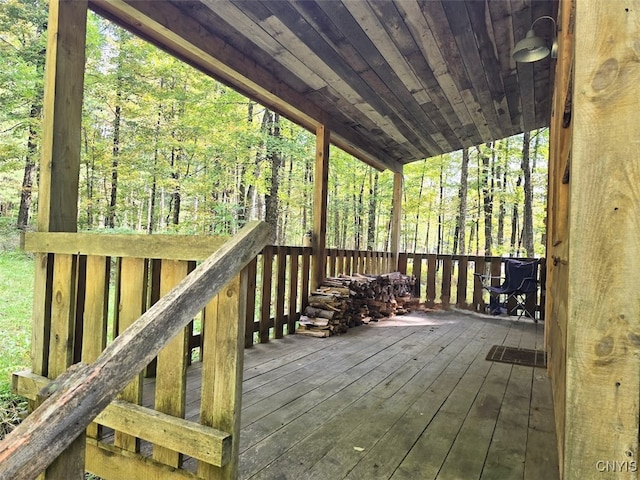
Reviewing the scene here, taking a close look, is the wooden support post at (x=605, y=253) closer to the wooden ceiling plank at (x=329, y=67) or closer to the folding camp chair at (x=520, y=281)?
the wooden ceiling plank at (x=329, y=67)

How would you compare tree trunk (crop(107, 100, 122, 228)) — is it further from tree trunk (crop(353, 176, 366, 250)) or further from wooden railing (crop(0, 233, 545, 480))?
wooden railing (crop(0, 233, 545, 480))

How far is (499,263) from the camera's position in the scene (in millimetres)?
5738

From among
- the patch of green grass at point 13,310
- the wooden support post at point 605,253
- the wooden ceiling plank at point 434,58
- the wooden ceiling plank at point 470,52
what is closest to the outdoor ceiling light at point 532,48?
the wooden ceiling plank at point 470,52

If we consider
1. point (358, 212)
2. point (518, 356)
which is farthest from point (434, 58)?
point (358, 212)

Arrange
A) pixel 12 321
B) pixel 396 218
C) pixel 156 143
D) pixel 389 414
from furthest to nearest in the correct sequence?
pixel 156 143, pixel 396 218, pixel 12 321, pixel 389 414

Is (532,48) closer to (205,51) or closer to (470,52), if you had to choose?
(470,52)

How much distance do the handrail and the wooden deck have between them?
815 mm

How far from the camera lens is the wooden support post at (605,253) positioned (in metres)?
0.98

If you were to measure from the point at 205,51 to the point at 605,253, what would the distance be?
2.74 m

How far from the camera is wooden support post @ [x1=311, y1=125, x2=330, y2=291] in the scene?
14.2 feet

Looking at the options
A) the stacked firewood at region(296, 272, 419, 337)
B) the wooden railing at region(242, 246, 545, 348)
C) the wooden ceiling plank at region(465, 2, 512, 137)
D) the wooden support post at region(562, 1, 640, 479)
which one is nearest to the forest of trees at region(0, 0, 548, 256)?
the wooden railing at region(242, 246, 545, 348)

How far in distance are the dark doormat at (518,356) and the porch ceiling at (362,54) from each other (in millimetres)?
2671

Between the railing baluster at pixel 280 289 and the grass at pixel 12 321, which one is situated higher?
the railing baluster at pixel 280 289

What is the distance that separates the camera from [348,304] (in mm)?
4277
